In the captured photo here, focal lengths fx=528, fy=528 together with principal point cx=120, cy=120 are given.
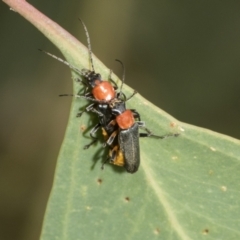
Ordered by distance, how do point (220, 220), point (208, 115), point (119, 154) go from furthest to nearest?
point (208, 115) < point (119, 154) < point (220, 220)

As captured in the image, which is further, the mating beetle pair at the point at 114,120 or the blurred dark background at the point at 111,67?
the blurred dark background at the point at 111,67

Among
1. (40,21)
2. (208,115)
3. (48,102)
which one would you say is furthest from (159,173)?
(48,102)

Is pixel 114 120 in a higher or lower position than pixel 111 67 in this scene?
higher

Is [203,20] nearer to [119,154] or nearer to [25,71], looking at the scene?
[25,71]

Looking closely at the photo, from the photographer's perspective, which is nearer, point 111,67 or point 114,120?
point 114,120
